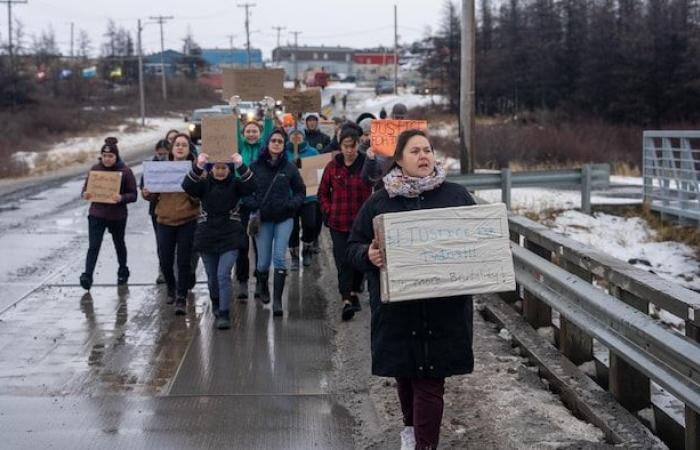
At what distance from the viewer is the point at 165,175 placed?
9836 mm

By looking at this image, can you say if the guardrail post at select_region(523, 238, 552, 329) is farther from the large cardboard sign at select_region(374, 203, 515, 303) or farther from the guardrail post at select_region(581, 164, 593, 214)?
the guardrail post at select_region(581, 164, 593, 214)

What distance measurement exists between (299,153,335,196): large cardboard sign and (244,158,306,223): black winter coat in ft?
7.98

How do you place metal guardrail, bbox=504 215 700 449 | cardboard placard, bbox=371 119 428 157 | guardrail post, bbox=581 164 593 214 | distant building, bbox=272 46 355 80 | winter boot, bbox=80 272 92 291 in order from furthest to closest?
1. distant building, bbox=272 46 355 80
2. guardrail post, bbox=581 164 593 214
3. winter boot, bbox=80 272 92 291
4. cardboard placard, bbox=371 119 428 157
5. metal guardrail, bbox=504 215 700 449

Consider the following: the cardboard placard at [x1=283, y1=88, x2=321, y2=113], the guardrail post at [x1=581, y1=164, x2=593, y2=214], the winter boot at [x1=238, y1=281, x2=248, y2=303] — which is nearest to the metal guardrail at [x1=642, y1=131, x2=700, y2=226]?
the guardrail post at [x1=581, y1=164, x2=593, y2=214]

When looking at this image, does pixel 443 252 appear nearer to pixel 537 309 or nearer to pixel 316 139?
pixel 537 309

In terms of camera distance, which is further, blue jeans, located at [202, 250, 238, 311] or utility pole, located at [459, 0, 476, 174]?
utility pole, located at [459, 0, 476, 174]

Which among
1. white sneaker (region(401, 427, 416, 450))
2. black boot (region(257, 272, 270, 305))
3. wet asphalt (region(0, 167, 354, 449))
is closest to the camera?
white sneaker (region(401, 427, 416, 450))

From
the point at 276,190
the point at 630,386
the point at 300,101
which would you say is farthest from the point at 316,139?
the point at 630,386

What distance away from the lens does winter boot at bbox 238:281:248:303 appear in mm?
10369

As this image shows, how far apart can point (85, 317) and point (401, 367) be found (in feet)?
17.6

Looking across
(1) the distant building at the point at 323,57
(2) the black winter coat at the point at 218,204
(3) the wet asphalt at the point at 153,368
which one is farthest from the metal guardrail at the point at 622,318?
(1) the distant building at the point at 323,57

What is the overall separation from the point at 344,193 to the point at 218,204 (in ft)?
4.25

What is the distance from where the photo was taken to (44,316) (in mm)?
9422

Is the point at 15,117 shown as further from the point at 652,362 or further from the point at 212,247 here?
the point at 652,362
